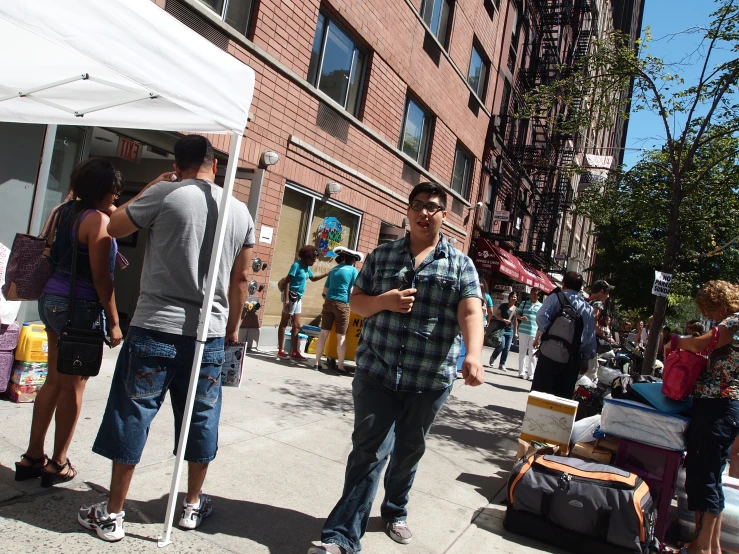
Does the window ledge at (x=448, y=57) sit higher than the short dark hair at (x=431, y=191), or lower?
higher

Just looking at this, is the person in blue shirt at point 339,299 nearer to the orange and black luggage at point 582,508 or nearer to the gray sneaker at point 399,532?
the orange and black luggage at point 582,508

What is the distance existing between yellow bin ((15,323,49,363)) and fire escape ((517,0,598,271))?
1562 cm

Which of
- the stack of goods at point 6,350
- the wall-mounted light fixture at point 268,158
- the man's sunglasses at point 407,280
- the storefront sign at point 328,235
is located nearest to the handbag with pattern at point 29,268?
the stack of goods at point 6,350

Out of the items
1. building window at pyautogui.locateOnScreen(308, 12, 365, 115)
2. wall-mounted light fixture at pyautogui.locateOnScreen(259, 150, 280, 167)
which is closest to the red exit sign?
wall-mounted light fixture at pyautogui.locateOnScreen(259, 150, 280, 167)

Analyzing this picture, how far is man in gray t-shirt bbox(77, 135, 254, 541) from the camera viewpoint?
2.63 m

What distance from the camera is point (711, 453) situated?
11.9 feet

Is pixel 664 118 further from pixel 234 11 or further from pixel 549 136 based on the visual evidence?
pixel 549 136

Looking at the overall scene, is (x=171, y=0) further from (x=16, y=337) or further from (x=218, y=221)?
(x=218, y=221)

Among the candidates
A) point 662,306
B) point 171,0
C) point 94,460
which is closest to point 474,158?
point 662,306

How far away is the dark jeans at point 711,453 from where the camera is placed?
361cm

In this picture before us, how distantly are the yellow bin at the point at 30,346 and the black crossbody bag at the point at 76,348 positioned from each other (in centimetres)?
179

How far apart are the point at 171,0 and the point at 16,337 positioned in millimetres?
4442

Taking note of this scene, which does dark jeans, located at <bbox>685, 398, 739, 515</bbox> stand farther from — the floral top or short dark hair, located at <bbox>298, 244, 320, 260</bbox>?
short dark hair, located at <bbox>298, 244, 320, 260</bbox>

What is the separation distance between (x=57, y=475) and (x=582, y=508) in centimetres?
292
